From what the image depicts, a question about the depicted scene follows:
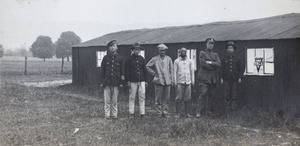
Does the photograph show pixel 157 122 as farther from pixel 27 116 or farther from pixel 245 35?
pixel 245 35

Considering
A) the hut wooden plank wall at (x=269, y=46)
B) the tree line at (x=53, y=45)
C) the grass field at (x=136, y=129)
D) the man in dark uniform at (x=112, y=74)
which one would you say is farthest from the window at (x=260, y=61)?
the tree line at (x=53, y=45)

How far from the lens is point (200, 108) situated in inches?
334

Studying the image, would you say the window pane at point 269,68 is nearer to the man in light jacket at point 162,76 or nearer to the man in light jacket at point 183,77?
the man in light jacket at point 183,77

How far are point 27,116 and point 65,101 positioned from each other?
9.68ft

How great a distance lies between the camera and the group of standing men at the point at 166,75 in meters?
8.20

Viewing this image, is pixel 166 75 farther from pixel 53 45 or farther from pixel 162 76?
pixel 53 45

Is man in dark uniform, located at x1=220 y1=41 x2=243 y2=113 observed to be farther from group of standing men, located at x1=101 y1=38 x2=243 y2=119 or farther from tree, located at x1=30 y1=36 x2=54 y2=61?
tree, located at x1=30 y1=36 x2=54 y2=61

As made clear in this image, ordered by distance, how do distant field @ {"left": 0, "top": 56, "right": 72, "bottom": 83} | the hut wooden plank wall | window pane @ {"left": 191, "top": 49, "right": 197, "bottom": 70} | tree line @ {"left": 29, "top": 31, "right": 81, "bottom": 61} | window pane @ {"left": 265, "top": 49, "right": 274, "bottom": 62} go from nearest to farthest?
1. the hut wooden plank wall
2. window pane @ {"left": 265, "top": 49, "right": 274, "bottom": 62}
3. window pane @ {"left": 191, "top": 49, "right": 197, "bottom": 70}
4. distant field @ {"left": 0, "top": 56, "right": 72, "bottom": 83}
5. tree line @ {"left": 29, "top": 31, "right": 81, "bottom": 61}

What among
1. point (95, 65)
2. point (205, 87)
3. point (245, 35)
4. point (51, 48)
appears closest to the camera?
point (205, 87)

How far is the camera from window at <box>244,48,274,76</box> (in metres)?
9.00

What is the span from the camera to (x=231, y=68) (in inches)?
334

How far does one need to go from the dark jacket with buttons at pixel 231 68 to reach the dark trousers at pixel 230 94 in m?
0.14

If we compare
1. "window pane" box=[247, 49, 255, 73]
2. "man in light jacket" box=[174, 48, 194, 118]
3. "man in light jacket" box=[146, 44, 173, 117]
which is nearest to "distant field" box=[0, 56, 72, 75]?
"man in light jacket" box=[146, 44, 173, 117]

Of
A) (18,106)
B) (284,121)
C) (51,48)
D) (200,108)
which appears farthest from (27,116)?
(51,48)
